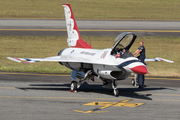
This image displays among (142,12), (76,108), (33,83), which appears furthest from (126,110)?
(142,12)

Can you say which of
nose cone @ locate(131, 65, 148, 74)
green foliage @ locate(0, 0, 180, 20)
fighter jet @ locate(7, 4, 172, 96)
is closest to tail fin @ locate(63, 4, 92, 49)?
fighter jet @ locate(7, 4, 172, 96)

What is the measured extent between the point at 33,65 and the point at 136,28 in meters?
19.8

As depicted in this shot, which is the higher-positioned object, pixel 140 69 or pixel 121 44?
pixel 121 44

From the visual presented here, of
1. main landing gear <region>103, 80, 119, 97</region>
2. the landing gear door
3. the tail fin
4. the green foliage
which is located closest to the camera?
the landing gear door

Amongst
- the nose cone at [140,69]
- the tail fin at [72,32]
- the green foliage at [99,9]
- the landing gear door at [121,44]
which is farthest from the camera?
the green foliage at [99,9]

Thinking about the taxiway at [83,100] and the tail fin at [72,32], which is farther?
the tail fin at [72,32]

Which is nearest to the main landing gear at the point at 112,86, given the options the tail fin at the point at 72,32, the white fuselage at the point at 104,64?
the white fuselage at the point at 104,64

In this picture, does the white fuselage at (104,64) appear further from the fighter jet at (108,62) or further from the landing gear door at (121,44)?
the landing gear door at (121,44)

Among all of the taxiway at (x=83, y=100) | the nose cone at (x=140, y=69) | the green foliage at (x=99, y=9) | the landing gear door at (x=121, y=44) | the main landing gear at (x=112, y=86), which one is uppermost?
the green foliage at (x=99, y=9)

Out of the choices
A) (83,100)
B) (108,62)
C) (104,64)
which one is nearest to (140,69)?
(108,62)

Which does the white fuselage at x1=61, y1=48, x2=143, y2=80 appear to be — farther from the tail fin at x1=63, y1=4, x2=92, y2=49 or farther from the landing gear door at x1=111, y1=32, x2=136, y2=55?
the tail fin at x1=63, y1=4, x2=92, y2=49

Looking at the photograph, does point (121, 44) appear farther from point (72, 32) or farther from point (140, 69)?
point (72, 32)

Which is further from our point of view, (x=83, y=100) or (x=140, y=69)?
(x=83, y=100)

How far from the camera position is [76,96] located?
1817 centimetres
